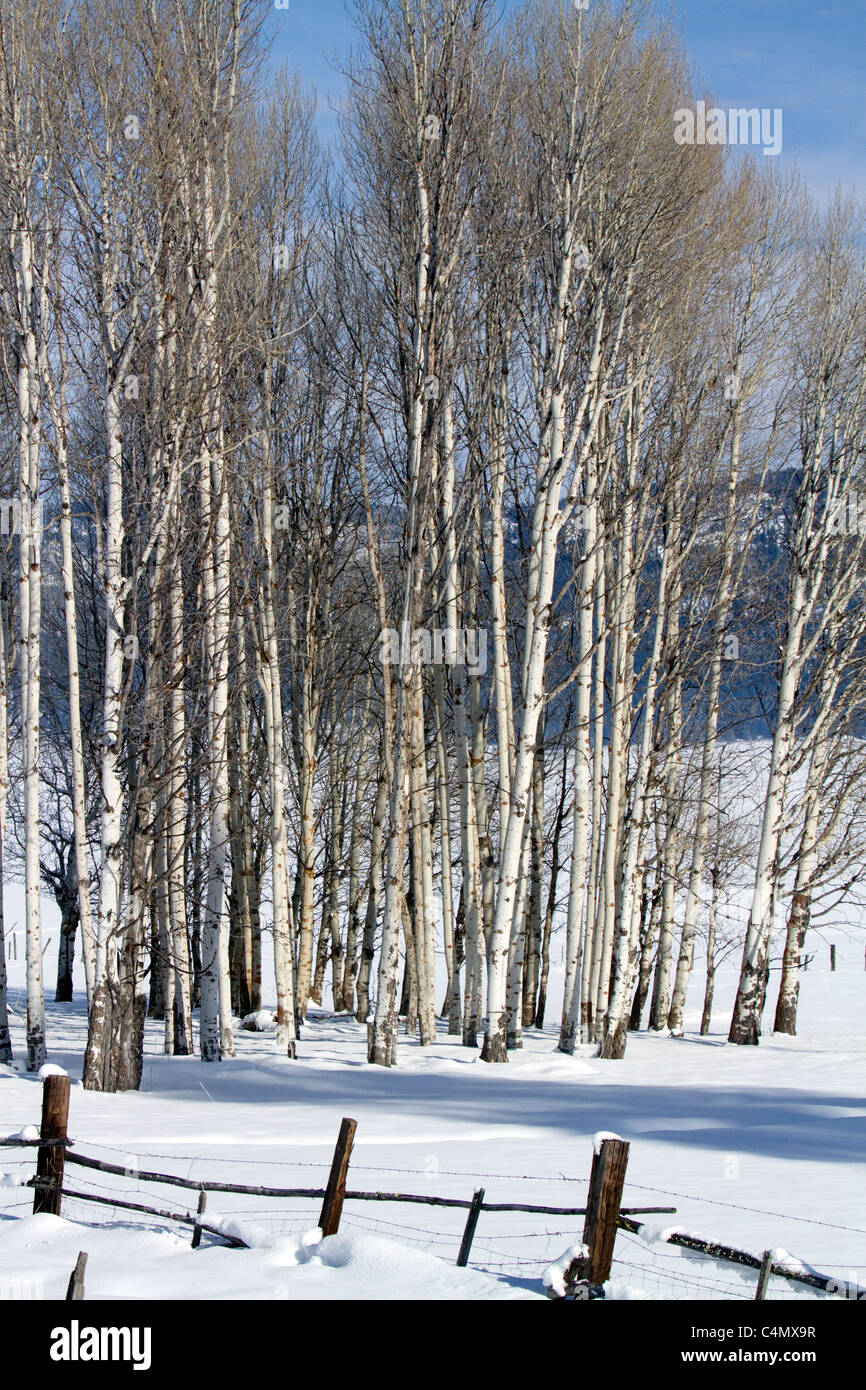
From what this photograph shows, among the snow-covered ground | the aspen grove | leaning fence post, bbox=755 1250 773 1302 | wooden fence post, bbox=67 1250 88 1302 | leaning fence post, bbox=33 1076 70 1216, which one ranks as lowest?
the snow-covered ground

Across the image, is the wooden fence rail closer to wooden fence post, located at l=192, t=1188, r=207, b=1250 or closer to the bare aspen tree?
wooden fence post, located at l=192, t=1188, r=207, b=1250

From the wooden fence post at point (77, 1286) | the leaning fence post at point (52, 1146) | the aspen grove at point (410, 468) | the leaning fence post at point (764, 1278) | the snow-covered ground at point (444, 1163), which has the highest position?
the aspen grove at point (410, 468)

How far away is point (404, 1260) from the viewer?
17.2ft

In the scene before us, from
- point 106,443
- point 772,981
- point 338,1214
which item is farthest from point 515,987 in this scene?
point 772,981

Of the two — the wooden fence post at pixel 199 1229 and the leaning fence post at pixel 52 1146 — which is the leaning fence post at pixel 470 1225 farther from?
the leaning fence post at pixel 52 1146

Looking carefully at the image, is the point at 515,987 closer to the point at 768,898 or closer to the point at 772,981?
the point at 768,898

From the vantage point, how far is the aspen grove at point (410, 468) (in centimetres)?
1145

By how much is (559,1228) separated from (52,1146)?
9.24 ft

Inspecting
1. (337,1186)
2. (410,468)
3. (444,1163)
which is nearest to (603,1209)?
(337,1186)

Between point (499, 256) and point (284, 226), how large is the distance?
3465mm

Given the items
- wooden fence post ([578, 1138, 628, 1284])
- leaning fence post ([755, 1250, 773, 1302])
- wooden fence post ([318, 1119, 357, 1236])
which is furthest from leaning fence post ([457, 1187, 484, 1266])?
leaning fence post ([755, 1250, 773, 1302])

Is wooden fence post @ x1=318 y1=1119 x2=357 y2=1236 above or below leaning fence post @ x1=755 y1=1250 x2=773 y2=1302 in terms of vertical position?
below

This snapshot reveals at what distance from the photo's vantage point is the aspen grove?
11445mm

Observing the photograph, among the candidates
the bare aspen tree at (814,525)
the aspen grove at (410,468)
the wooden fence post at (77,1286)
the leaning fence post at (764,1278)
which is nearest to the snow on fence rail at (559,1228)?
the leaning fence post at (764,1278)
